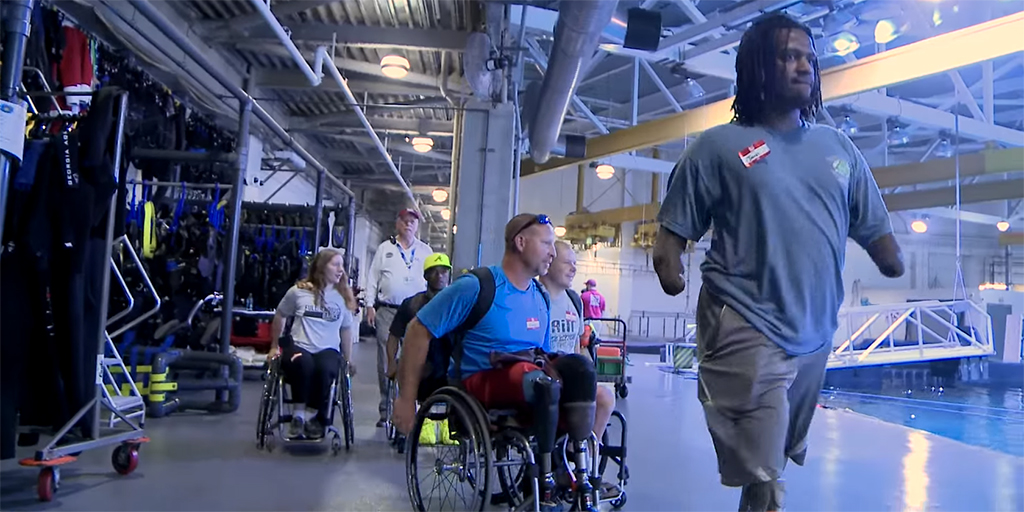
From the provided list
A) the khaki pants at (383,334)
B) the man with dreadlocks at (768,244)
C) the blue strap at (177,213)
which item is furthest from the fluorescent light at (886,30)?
the blue strap at (177,213)

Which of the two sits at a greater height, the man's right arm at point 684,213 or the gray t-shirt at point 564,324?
the man's right arm at point 684,213

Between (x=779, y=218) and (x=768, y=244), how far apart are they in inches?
2.3

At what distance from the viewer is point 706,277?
1.46m

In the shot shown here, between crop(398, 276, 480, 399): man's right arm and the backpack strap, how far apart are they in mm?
18

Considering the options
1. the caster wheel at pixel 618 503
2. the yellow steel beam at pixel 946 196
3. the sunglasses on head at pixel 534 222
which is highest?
the yellow steel beam at pixel 946 196

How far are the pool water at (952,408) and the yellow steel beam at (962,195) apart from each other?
3.76 metres

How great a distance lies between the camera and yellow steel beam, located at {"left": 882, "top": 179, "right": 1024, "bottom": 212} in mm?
13461

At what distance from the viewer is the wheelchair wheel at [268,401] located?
3.84 meters

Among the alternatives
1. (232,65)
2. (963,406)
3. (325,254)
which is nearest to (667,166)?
(963,406)

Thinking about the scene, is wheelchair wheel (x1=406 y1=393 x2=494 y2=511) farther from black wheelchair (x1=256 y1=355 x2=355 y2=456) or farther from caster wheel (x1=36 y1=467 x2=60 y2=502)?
caster wheel (x1=36 y1=467 x2=60 y2=502)

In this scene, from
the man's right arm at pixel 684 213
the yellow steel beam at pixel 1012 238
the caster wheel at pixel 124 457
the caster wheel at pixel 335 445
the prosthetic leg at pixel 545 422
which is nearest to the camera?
the man's right arm at pixel 684 213

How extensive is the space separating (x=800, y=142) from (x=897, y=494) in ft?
9.48

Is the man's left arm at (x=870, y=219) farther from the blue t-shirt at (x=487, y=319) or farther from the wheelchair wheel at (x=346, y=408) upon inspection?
the wheelchair wheel at (x=346, y=408)

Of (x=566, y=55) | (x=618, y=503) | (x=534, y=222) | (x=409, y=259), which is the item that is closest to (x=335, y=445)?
(x=409, y=259)
